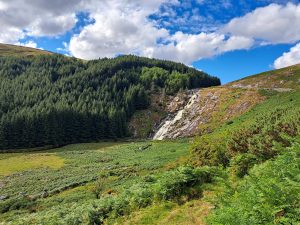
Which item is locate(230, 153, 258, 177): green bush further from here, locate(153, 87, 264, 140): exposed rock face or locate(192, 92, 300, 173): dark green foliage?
locate(153, 87, 264, 140): exposed rock face

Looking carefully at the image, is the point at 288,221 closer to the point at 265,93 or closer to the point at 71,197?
the point at 71,197

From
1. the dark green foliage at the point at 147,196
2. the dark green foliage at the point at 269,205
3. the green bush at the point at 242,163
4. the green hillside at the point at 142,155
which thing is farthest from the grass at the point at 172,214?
the dark green foliage at the point at 269,205

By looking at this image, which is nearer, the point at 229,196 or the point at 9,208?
the point at 229,196

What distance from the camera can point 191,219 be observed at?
16516mm

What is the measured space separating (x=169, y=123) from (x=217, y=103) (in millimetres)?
20015

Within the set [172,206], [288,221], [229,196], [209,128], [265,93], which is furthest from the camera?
[265,93]

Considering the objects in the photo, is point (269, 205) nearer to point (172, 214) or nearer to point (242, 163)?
point (172, 214)

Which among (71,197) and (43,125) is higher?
(43,125)

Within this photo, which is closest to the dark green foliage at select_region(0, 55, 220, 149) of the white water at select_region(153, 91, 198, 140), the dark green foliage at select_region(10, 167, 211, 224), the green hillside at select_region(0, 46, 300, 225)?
the green hillside at select_region(0, 46, 300, 225)

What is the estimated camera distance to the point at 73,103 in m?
147

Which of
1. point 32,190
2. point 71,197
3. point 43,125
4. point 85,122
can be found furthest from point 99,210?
point 85,122

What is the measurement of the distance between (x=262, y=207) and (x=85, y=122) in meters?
127

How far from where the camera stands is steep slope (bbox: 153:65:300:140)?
11319cm

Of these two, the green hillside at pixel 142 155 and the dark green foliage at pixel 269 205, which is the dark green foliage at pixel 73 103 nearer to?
the green hillside at pixel 142 155
